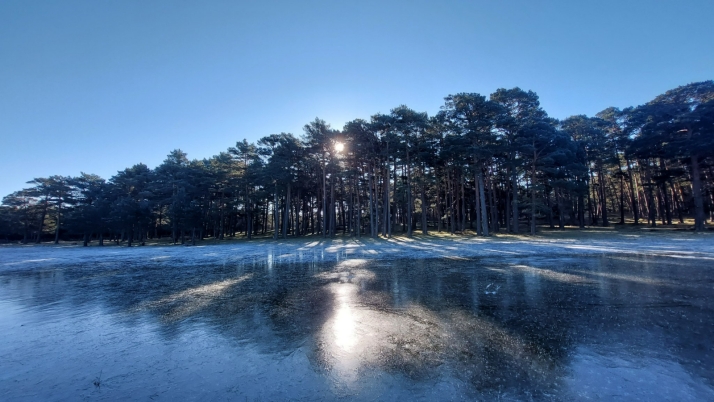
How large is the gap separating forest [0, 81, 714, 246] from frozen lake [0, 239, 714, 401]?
25.7 m

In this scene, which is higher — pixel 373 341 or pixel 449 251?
pixel 373 341

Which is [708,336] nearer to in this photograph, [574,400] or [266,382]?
[574,400]

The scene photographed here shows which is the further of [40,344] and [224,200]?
[224,200]

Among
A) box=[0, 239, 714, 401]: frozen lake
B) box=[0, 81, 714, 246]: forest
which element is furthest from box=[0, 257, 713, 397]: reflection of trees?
box=[0, 81, 714, 246]: forest

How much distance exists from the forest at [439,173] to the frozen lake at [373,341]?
2575cm

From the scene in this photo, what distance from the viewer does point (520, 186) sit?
42250mm

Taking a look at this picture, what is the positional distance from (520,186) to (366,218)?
22.5 meters

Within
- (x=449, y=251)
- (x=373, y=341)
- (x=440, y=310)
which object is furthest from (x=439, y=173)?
(x=373, y=341)

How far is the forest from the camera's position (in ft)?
103

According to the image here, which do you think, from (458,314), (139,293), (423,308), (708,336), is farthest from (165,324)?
(708,336)

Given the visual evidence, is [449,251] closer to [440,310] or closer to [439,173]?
[440,310]

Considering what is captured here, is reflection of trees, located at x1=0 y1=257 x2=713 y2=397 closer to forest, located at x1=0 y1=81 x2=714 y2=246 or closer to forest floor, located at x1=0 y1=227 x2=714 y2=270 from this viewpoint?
forest floor, located at x1=0 y1=227 x2=714 y2=270

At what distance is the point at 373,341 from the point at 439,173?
38.0m

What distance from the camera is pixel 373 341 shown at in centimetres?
467
